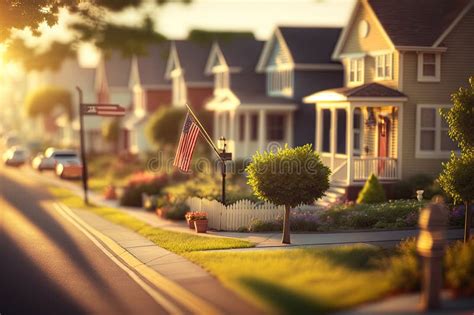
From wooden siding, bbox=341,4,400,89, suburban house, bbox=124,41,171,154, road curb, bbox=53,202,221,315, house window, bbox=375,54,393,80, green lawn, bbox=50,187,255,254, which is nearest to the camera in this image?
road curb, bbox=53,202,221,315

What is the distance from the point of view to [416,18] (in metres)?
35.5

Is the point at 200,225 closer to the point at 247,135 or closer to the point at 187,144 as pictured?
the point at 187,144

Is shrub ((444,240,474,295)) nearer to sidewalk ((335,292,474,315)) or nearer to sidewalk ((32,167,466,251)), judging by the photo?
sidewalk ((335,292,474,315))

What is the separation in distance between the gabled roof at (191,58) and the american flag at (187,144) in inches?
1308

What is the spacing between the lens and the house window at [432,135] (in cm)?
3416

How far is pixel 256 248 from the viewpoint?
22891 millimetres

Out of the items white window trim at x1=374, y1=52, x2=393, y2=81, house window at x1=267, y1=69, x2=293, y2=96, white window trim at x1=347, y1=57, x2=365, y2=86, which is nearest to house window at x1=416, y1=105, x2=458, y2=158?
white window trim at x1=374, y1=52, x2=393, y2=81

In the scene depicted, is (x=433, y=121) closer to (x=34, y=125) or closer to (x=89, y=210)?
(x=89, y=210)

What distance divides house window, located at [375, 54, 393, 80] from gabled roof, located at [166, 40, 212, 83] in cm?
2600

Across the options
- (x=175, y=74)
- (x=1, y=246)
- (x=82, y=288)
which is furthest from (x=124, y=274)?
(x=175, y=74)

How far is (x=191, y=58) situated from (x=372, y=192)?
33810mm

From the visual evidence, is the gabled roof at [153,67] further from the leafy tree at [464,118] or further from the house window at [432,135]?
the leafy tree at [464,118]

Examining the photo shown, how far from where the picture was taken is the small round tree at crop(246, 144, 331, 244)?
2316 centimetres

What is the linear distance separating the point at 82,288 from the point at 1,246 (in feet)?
27.6
